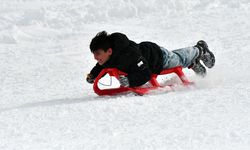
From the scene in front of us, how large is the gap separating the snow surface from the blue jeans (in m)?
0.21

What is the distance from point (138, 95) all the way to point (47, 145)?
1.49 m

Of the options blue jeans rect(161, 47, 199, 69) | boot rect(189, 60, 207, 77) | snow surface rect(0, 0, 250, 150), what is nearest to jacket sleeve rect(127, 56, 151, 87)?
snow surface rect(0, 0, 250, 150)

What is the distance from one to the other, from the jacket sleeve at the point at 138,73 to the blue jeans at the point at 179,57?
0.45 meters

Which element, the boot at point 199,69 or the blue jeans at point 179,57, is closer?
the blue jeans at point 179,57

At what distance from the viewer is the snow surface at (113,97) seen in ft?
11.2

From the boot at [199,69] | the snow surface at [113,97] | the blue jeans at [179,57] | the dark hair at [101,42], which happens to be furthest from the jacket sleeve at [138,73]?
the boot at [199,69]

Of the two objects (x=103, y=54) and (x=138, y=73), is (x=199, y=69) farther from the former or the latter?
(x=103, y=54)

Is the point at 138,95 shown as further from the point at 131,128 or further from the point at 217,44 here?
the point at 217,44

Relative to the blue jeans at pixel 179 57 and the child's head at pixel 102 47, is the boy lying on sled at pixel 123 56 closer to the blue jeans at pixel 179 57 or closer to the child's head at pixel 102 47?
the child's head at pixel 102 47

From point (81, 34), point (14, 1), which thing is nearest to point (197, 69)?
point (81, 34)

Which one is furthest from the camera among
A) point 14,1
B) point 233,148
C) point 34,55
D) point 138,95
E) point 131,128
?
point 14,1

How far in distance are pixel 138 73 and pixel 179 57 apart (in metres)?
0.78

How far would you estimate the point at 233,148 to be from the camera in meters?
3.11

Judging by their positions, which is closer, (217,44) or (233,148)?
(233,148)
